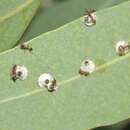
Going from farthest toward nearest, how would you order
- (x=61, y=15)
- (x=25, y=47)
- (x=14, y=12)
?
(x=61, y=15) < (x=14, y=12) < (x=25, y=47)

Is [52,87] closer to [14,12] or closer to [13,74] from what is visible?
[13,74]

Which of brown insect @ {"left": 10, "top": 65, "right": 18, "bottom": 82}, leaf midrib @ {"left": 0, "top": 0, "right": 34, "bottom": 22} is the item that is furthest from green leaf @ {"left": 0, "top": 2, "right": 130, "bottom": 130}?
leaf midrib @ {"left": 0, "top": 0, "right": 34, "bottom": 22}

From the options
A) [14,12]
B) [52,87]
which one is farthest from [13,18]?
[52,87]

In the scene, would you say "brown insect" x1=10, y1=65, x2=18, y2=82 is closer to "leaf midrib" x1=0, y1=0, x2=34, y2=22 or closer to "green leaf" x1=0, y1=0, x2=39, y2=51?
"green leaf" x1=0, y1=0, x2=39, y2=51

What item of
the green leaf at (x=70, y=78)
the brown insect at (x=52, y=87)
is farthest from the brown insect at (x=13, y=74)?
the brown insect at (x=52, y=87)

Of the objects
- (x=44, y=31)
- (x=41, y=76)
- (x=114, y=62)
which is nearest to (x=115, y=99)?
(x=114, y=62)

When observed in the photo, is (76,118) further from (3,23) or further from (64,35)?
(3,23)
